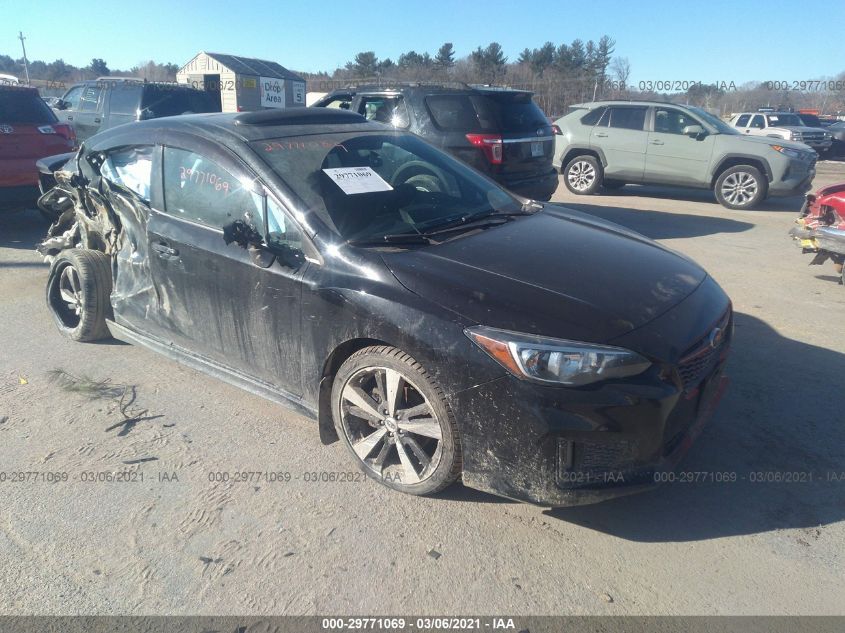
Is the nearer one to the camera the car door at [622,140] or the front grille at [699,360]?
the front grille at [699,360]

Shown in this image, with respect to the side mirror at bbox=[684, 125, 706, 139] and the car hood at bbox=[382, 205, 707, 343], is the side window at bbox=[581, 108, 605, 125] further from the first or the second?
the car hood at bbox=[382, 205, 707, 343]

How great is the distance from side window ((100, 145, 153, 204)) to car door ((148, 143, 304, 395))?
0.22 metres

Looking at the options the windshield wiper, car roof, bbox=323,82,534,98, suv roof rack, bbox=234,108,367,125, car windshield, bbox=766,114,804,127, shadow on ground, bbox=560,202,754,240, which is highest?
car windshield, bbox=766,114,804,127

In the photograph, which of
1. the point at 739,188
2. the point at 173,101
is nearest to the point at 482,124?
the point at 739,188

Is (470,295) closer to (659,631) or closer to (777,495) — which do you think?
(659,631)

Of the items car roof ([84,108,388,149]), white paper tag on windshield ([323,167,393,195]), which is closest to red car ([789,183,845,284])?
car roof ([84,108,388,149])

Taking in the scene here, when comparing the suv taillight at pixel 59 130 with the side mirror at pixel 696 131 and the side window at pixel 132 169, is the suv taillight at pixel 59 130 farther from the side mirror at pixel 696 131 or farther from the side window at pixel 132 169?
the side mirror at pixel 696 131

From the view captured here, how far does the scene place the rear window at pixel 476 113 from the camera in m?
7.59

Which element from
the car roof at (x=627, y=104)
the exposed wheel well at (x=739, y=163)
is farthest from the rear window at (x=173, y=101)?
the exposed wheel well at (x=739, y=163)

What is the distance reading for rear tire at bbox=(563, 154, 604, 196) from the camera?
40.0 ft

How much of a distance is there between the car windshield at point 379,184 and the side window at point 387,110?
3.64 meters

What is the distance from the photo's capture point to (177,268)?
12.6ft

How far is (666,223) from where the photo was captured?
382 inches

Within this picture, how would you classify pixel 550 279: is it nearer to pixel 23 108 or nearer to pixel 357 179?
pixel 357 179
